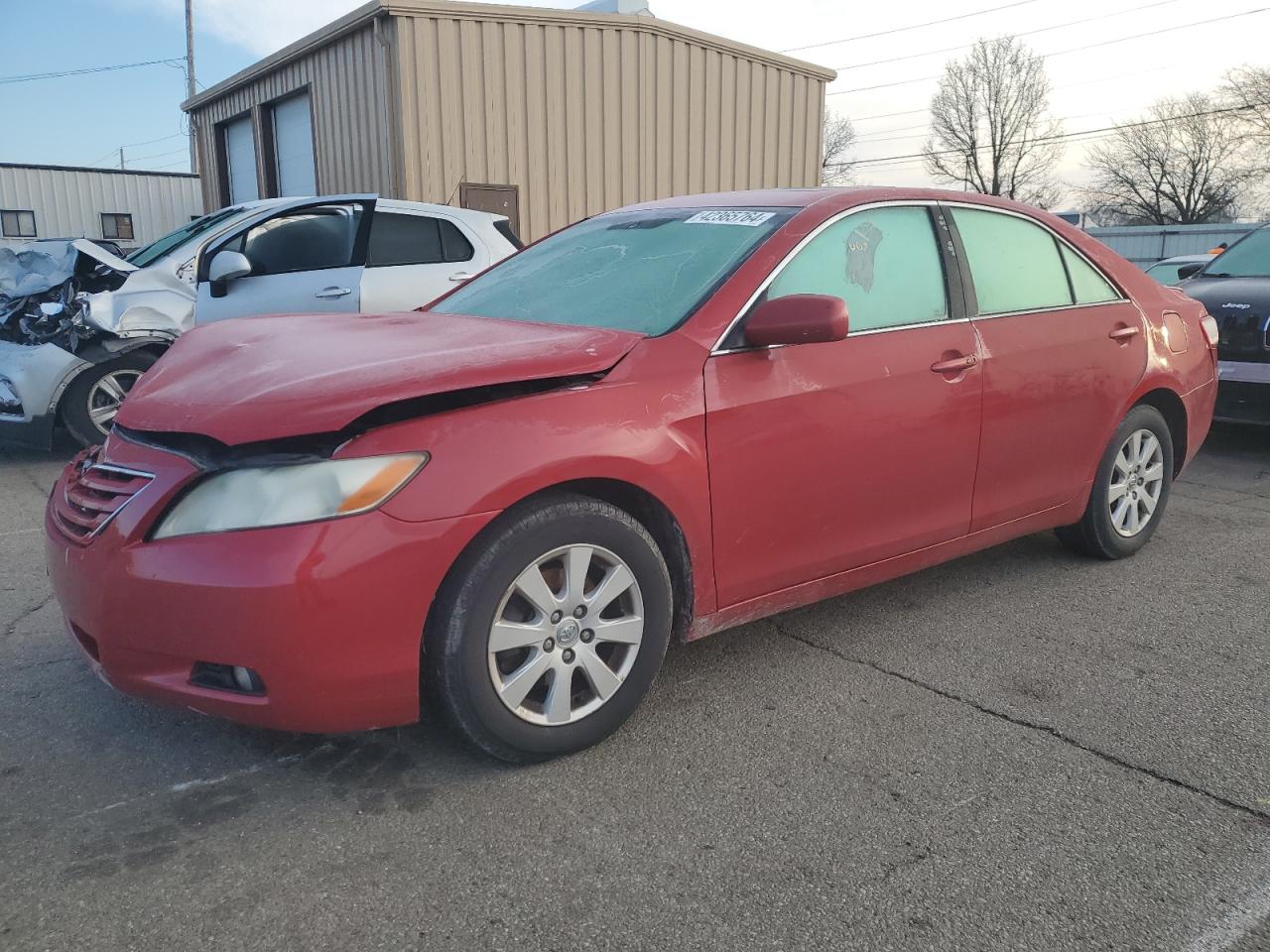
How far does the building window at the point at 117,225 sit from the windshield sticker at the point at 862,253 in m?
30.4

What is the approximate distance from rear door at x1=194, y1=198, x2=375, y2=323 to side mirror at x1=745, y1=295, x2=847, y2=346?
14.6ft

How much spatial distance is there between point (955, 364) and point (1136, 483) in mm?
1455

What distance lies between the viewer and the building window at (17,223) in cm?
2823

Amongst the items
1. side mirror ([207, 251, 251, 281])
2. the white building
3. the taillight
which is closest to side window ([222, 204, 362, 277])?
side mirror ([207, 251, 251, 281])

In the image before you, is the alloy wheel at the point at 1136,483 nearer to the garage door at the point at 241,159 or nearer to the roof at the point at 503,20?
the roof at the point at 503,20

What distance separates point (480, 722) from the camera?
2494mm

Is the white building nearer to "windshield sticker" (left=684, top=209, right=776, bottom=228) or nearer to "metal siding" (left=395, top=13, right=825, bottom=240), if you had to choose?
"metal siding" (left=395, top=13, right=825, bottom=240)

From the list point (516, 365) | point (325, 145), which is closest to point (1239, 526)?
point (516, 365)

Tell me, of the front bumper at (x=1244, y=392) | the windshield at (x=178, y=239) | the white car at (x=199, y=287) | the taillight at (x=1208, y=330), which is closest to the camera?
the taillight at (x=1208, y=330)

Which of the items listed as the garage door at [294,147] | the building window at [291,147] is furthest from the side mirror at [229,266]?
the garage door at [294,147]

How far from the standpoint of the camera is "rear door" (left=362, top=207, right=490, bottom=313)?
6.87 metres

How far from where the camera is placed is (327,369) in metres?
2.55

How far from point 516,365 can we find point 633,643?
796mm

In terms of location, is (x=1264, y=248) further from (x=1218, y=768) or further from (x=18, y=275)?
(x=18, y=275)
